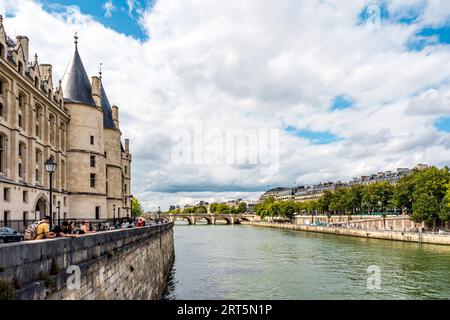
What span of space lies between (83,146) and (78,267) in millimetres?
31737

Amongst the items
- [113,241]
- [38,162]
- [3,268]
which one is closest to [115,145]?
[38,162]

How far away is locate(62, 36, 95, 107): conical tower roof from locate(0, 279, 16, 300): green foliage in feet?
117

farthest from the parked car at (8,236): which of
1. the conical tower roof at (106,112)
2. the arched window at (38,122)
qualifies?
the conical tower roof at (106,112)

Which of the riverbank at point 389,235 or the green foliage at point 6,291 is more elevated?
the green foliage at point 6,291

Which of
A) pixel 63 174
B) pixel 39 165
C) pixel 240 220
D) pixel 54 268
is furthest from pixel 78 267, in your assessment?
pixel 240 220

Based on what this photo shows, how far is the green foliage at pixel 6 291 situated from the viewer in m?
6.83

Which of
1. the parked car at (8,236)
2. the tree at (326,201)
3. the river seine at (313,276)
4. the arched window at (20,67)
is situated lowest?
the river seine at (313,276)

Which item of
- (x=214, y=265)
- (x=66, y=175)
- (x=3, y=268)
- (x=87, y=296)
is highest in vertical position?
(x=66, y=175)

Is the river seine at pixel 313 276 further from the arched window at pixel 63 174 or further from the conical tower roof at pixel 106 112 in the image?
the conical tower roof at pixel 106 112

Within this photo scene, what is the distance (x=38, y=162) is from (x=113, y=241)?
21.1 m

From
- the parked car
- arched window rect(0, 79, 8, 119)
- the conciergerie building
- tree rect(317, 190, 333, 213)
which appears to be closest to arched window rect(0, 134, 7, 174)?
the conciergerie building

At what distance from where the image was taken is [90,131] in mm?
41000

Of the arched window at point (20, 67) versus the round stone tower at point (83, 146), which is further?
the round stone tower at point (83, 146)
